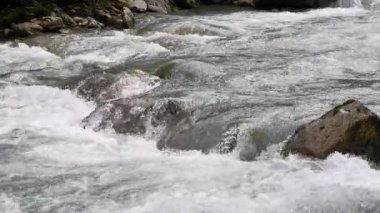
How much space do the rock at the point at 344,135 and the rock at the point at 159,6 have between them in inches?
486

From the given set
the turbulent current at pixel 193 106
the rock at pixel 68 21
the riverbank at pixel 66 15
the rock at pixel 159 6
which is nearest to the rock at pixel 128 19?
the riverbank at pixel 66 15

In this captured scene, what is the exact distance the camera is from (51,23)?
595 inches

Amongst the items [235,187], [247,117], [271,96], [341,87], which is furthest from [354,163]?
[341,87]

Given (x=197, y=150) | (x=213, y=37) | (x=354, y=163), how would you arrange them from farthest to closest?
(x=213, y=37) < (x=197, y=150) < (x=354, y=163)

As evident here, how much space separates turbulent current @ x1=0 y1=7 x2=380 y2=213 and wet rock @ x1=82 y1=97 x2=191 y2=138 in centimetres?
14

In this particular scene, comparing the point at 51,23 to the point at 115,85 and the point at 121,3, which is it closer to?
the point at 121,3

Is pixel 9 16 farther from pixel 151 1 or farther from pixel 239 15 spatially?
pixel 239 15

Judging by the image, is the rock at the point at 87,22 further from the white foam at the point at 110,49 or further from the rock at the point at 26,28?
the white foam at the point at 110,49

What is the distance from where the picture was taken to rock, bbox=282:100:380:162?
6434 millimetres

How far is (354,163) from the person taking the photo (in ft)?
20.5

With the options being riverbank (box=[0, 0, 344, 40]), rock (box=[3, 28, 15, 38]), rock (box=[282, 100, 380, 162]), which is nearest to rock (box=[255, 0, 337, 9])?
riverbank (box=[0, 0, 344, 40])

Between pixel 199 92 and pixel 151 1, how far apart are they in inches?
409

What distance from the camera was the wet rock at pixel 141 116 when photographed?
26.7ft

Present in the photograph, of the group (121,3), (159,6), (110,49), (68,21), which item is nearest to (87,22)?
(68,21)
